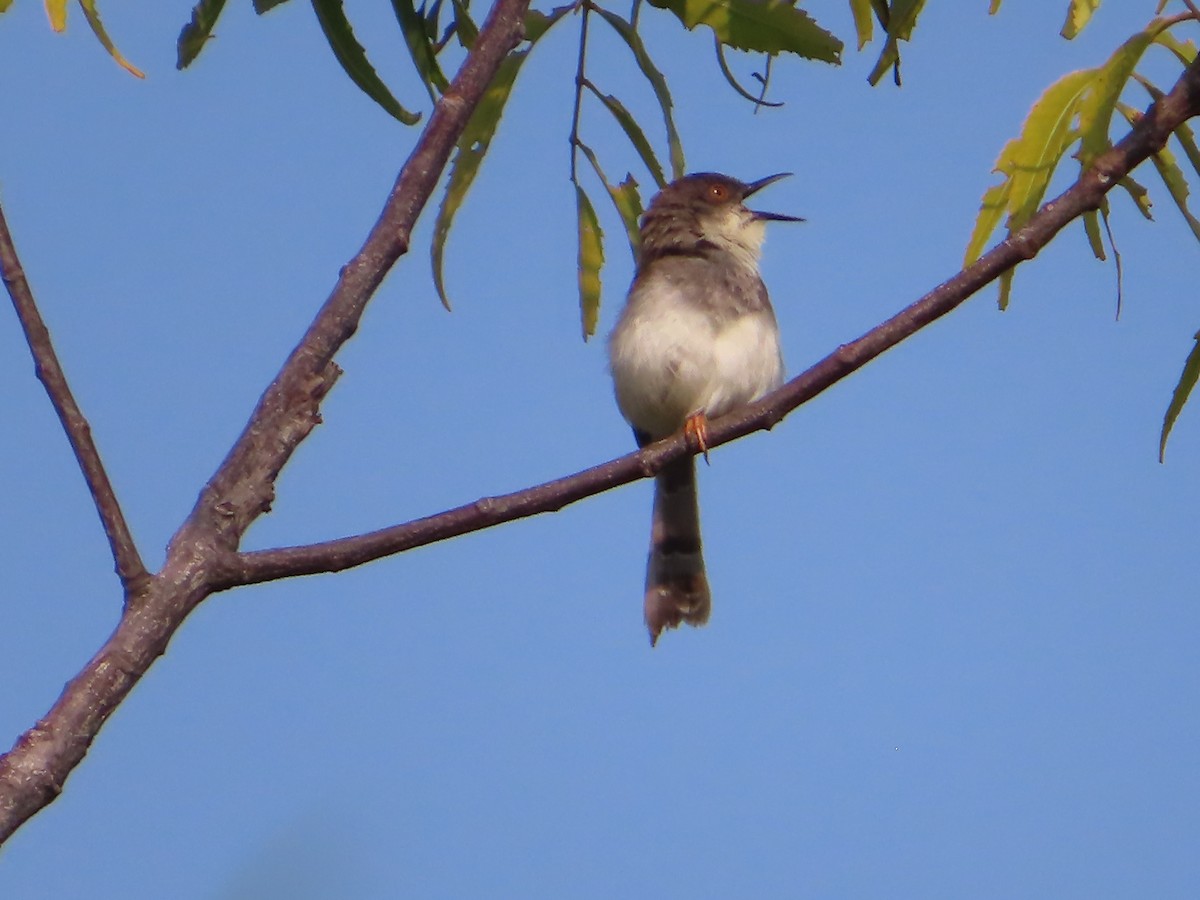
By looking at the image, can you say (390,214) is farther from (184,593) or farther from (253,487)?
(184,593)

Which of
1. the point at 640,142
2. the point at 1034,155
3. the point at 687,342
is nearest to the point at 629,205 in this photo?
the point at 640,142

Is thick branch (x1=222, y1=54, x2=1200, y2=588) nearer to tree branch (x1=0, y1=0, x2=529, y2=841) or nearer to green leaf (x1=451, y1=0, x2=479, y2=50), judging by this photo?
tree branch (x1=0, y1=0, x2=529, y2=841)

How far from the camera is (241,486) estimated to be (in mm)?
1887

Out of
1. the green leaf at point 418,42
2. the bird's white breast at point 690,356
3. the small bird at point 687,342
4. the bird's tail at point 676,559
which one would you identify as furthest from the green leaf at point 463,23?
the bird's tail at point 676,559

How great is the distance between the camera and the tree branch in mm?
1637

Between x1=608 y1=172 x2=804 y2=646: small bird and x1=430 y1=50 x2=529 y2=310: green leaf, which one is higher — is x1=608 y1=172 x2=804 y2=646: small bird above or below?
above

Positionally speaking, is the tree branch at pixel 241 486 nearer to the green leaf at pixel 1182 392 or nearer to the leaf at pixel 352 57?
the leaf at pixel 352 57

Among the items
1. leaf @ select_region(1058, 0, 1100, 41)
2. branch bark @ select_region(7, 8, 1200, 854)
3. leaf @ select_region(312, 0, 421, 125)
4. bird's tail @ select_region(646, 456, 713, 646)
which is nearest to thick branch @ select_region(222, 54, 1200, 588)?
branch bark @ select_region(7, 8, 1200, 854)

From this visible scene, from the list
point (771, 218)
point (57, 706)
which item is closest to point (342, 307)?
point (57, 706)

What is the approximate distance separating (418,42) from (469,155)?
0.25m

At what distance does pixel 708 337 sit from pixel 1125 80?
2302 millimetres

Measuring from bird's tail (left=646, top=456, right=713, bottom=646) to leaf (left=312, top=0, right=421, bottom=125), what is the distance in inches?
89.4

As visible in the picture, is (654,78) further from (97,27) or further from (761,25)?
(97,27)

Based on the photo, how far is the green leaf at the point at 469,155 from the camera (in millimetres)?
2889
